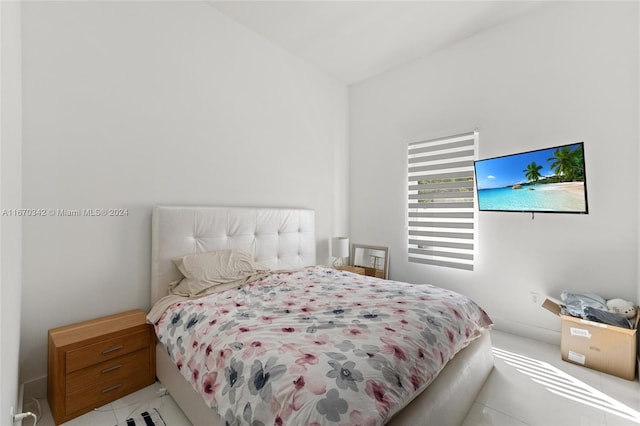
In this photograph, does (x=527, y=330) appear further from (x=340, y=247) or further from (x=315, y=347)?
(x=315, y=347)

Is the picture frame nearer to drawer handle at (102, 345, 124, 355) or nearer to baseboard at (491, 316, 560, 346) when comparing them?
baseboard at (491, 316, 560, 346)

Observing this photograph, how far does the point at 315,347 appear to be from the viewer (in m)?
1.18

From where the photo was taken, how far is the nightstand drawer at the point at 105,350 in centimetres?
153

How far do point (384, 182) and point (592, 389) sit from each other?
2.58 m

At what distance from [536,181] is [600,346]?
129 centimetres

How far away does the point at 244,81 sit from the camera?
2.81 metres

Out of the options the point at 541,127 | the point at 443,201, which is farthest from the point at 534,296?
the point at 541,127

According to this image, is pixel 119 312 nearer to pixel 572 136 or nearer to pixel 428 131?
pixel 428 131

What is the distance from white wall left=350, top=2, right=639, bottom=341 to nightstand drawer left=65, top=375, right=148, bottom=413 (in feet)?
9.15

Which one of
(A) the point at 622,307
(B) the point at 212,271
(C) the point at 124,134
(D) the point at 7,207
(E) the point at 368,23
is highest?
(E) the point at 368,23

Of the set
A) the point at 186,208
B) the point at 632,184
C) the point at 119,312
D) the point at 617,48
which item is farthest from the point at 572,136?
the point at 119,312

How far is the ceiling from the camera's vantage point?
2.50 metres

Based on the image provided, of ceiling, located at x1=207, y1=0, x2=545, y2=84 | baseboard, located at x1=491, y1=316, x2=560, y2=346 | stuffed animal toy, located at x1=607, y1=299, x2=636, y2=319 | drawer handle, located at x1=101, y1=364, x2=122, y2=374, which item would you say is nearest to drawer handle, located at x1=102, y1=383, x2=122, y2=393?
drawer handle, located at x1=101, y1=364, x2=122, y2=374

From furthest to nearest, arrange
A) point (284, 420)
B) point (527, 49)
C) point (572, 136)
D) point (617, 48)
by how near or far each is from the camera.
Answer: point (527, 49) → point (572, 136) → point (617, 48) → point (284, 420)
